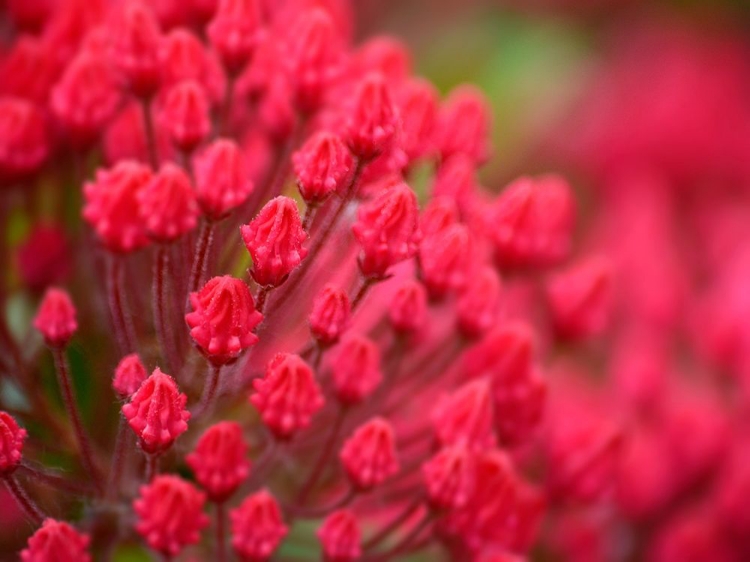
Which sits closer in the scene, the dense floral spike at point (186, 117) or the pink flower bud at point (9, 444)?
the pink flower bud at point (9, 444)

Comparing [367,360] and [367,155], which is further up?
[367,155]

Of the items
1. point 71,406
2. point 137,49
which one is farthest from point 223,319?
point 137,49

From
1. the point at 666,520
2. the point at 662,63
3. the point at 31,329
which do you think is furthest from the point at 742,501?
the point at 662,63

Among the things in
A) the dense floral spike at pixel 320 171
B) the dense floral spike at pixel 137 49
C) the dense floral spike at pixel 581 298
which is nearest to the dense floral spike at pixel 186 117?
the dense floral spike at pixel 137 49

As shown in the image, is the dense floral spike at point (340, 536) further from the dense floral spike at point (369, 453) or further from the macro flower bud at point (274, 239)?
the macro flower bud at point (274, 239)

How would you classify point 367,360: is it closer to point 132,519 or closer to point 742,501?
point 132,519
